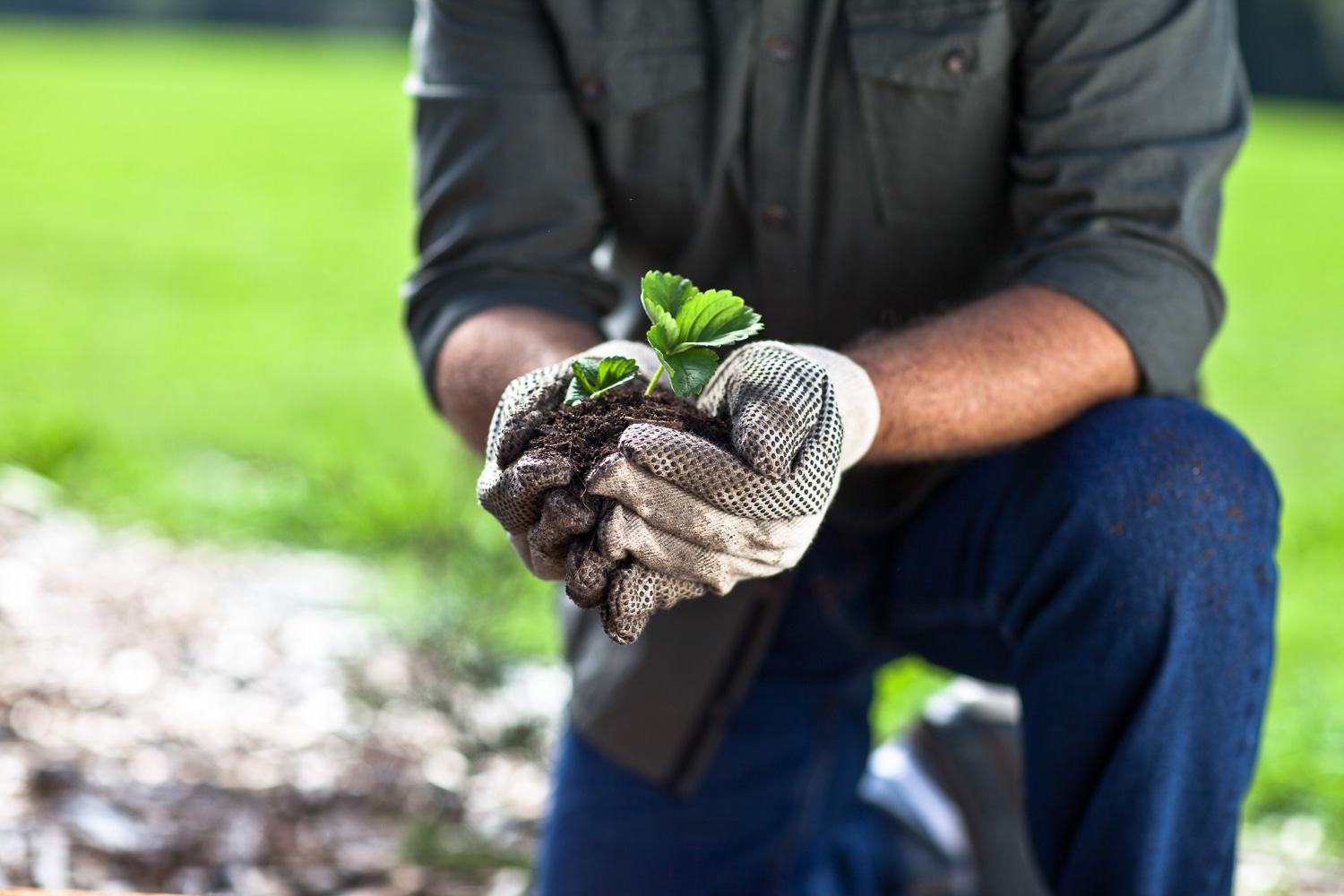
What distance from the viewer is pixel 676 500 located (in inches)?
47.1

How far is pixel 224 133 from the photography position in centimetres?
1173

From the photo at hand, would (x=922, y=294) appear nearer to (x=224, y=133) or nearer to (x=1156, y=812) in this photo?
(x=1156, y=812)

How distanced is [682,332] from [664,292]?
5cm

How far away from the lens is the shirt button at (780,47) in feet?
5.95

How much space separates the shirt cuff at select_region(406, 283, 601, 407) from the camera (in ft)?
6.00

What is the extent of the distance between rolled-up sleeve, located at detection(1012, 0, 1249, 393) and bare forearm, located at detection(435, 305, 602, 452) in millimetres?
640

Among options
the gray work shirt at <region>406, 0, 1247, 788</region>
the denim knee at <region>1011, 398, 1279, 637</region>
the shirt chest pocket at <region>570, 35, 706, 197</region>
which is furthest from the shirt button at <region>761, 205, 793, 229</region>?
the denim knee at <region>1011, 398, 1279, 637</region>

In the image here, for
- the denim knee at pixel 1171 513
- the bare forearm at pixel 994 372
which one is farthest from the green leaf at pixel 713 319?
the denim knee at pixel 1171 513

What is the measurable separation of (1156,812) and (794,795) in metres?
0.70

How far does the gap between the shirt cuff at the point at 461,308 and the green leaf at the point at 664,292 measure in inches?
22.2

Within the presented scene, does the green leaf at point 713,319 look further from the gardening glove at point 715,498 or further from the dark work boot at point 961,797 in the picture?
the dark work boot at point 961,797

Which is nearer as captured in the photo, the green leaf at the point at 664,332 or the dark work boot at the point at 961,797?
the green leaf at the point at 664,332

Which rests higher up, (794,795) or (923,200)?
(923,200)

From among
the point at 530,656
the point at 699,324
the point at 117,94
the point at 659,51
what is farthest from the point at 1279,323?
the point at 117,94
